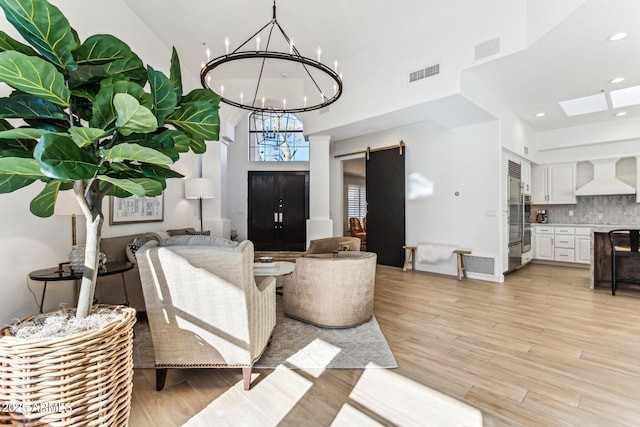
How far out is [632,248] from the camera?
14.0 ft

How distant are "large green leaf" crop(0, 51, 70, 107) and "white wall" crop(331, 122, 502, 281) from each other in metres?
5.73

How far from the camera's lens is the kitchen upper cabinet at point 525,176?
6.49 metres

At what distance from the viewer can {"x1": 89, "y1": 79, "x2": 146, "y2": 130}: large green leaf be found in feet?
3.91

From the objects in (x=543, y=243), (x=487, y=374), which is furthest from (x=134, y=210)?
(x=543, y=243)

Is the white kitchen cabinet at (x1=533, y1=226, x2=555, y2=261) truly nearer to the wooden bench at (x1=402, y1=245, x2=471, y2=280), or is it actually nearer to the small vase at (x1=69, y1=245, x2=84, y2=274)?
the wooden bench at (x1=402, y1=245, x2=471, y2=280)

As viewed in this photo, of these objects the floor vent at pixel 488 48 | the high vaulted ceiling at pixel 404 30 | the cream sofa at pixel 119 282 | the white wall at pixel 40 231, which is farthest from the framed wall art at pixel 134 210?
the floor vent at pixel 488 48

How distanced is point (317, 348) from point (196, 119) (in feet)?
6.97

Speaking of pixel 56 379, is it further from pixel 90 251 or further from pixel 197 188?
pixel 197 188

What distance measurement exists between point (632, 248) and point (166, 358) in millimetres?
5947

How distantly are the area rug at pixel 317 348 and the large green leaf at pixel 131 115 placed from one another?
1.96 metres

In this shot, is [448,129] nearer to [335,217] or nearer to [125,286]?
[335,217]

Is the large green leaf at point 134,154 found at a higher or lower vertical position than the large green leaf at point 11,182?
higher

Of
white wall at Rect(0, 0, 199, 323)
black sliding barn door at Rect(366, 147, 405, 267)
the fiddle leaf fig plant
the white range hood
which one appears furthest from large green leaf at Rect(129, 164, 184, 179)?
the white range hood

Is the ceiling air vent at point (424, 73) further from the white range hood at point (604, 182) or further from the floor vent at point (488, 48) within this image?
the white range hood at point (604, 182)
